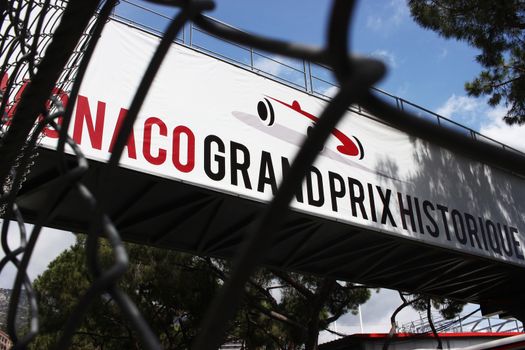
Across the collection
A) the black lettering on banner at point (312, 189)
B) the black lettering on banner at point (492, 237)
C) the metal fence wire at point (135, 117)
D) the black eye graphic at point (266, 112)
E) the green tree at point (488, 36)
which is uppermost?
the green tree at point (488, 36)

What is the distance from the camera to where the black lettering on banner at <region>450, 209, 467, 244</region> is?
827cm

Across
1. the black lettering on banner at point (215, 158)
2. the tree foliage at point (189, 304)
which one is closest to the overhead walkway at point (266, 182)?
the black lettering on banner at point (215, 158)

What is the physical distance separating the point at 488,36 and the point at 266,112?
5.20m

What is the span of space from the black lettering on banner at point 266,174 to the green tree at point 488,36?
5308 millimetres

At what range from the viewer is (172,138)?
5777mm

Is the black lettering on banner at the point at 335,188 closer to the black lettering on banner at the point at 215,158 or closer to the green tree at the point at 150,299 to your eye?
the black lettering on banner at the point at 215,158

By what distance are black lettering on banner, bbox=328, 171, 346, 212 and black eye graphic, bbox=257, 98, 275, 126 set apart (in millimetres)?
1047

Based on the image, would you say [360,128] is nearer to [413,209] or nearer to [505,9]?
[413,209]

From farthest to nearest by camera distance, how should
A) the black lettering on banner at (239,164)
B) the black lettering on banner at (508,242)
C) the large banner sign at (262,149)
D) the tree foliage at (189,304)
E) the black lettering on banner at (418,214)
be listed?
the tree foliage at (189,304) → the black lettering on banner at (508,242) → the black lettering on banner at (418,214) → the black lettering on banner at (239,164) → the large banner sign at (262,149)

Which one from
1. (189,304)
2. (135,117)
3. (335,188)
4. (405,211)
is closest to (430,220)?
(405,211)

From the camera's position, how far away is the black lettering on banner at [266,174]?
6227 millimetres

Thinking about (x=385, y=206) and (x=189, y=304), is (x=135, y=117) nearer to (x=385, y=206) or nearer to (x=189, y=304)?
(x=385, y=206)

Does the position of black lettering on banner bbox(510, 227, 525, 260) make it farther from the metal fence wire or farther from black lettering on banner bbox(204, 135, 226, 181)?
the metal fence wire

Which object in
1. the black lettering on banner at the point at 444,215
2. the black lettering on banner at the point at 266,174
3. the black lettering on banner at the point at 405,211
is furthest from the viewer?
the black lettering on banner at the point at 444,215
